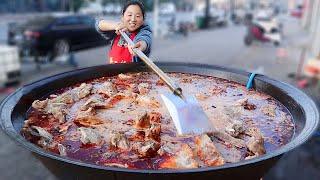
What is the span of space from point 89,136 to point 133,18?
1.35 metres

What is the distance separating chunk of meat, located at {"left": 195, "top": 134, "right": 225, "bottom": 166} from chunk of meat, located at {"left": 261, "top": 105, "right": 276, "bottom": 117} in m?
0.79

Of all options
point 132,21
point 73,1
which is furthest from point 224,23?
point 132,21

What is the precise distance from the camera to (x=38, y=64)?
1215 cm

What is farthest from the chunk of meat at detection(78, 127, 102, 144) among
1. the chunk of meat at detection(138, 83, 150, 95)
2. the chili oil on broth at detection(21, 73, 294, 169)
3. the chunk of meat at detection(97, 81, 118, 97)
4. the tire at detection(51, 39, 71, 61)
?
the tire at detection(51, 39, 71, 61)

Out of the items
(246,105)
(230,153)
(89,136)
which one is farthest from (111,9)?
(230,153)

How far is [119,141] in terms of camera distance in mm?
1846

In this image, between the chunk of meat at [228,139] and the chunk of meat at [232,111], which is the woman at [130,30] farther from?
the chunk of meat at [228,139]

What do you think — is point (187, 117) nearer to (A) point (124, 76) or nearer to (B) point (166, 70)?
(A) point (124, 76)

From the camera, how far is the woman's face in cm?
289

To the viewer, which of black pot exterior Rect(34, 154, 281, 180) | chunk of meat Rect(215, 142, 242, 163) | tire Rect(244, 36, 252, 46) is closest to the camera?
black pot exterior Rect(34, 154, 281, 180)

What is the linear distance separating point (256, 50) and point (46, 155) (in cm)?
1742

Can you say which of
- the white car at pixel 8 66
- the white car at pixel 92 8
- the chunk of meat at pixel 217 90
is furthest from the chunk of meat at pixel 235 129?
the white car at pixel 92 8

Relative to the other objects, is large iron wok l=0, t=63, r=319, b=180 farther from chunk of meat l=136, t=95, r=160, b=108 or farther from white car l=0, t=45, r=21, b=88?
white car l=0, t=45, r=21, b=88

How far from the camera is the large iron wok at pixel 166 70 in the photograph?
1520 millimetres
